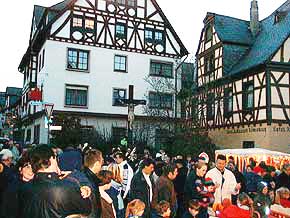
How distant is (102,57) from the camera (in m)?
29.0

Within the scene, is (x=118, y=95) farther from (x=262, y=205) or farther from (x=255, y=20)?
(x=262, y=205)

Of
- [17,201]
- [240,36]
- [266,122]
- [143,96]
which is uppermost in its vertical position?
[240,36]

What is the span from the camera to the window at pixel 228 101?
83.3ft

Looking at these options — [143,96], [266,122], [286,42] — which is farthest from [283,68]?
[143,96]

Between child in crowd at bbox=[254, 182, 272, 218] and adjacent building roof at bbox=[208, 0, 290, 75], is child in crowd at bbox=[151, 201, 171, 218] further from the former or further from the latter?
adjacent building roof at bbox=[208, 0, 290, 75]

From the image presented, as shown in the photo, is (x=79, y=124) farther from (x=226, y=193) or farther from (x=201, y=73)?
(x=226, y=193)

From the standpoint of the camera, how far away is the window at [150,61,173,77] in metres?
30.8

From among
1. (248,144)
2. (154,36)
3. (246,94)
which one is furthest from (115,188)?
(154,36)

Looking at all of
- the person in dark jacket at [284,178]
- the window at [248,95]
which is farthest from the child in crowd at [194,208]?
the window at [248,95]

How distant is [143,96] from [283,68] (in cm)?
1144

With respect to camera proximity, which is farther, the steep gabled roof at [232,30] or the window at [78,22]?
the window at [78,22]

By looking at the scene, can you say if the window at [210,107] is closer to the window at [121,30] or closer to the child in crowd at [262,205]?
the window at [121,30]

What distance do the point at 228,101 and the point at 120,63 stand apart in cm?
887

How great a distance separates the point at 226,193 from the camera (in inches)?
342
